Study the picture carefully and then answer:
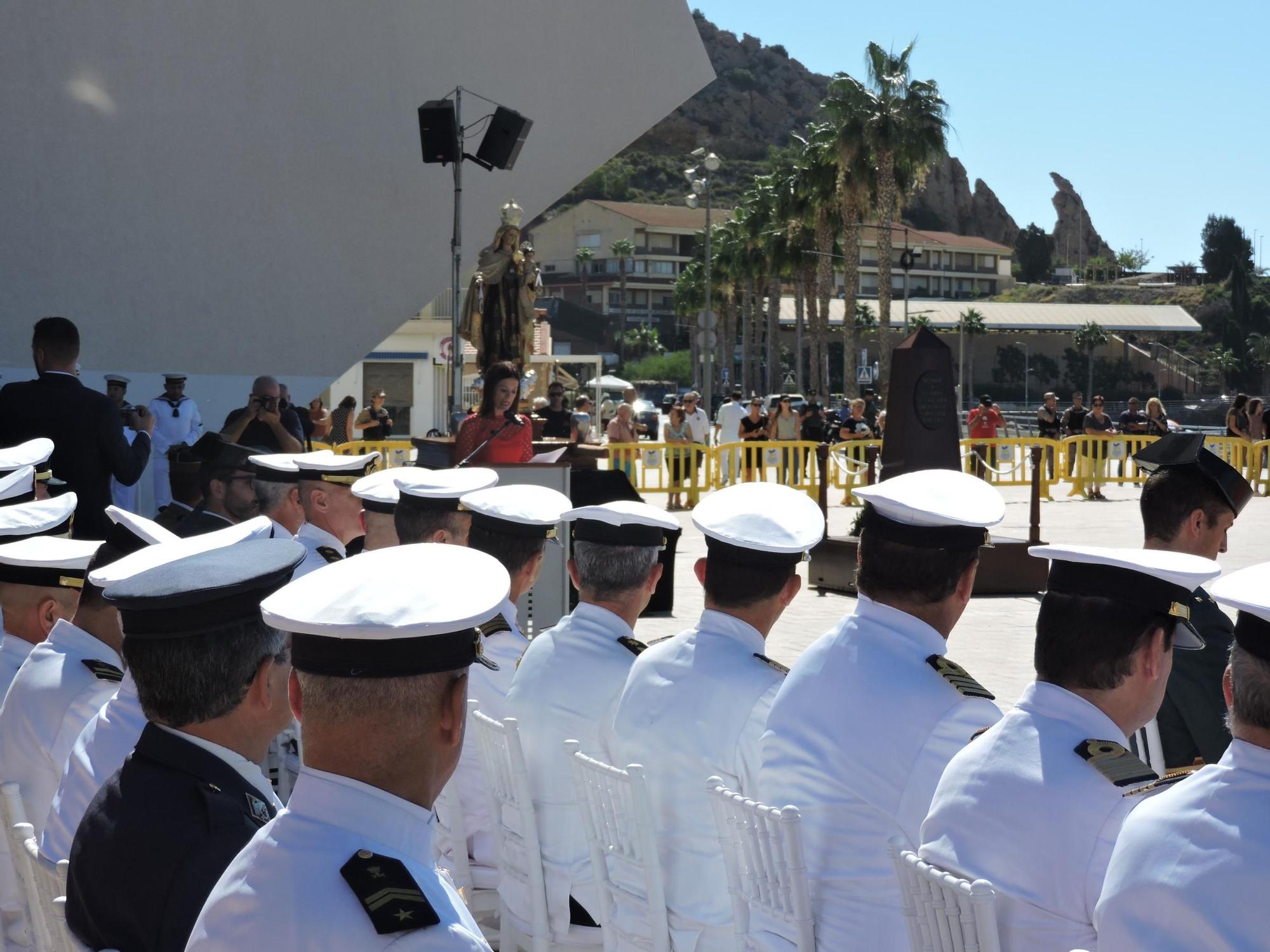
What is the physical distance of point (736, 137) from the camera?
155000 mm

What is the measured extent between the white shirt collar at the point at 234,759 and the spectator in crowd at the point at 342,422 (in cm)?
1724

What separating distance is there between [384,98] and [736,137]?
5708 inches

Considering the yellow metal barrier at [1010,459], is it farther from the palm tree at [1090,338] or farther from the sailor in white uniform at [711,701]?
the palm tree at [1090,338]

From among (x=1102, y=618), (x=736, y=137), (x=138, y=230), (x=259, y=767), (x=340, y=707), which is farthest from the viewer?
(x=736, y=137)

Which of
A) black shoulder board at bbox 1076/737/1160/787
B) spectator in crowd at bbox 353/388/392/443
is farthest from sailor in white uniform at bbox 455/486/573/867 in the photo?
spectator in crowd at bbox 353/388/392/443

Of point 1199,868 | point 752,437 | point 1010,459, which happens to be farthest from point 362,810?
point 1010,459

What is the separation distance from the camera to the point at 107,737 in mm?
2525

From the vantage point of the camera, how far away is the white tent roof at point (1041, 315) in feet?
275

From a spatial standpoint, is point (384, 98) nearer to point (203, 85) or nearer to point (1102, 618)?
point (203, 85)

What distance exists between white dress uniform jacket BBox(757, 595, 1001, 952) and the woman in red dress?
18.2 feet

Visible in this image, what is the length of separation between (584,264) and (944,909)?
101 meters

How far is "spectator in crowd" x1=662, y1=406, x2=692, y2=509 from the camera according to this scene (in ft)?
61.3

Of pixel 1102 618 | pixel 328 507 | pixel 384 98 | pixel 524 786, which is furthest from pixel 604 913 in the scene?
pixel 384 98

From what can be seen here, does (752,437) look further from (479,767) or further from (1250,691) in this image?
(1250,691)
